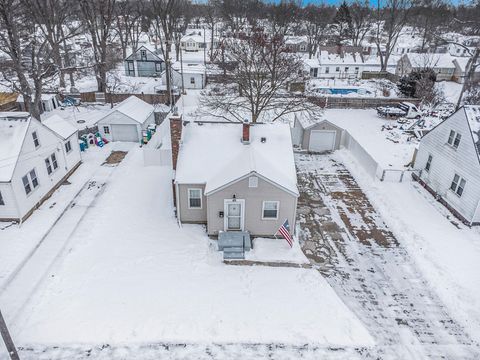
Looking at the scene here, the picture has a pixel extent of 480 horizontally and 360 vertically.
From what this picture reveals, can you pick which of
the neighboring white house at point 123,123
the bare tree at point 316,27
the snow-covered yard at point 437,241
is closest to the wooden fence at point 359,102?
the snow-covered yard at point 437,241

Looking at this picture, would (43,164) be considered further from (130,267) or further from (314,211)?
(314,211)

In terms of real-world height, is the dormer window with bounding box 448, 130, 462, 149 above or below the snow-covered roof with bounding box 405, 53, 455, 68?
below

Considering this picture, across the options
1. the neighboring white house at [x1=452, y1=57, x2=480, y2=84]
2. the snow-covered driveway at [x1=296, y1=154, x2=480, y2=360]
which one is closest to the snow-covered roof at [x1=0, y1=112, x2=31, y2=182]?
the snow-covered driveway at [x1=296, y1=154, x2=480, y2=360]

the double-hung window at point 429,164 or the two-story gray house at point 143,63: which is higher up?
the two-story gray house at point 143,63

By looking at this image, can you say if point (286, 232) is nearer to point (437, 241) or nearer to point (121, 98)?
point (437, 241)

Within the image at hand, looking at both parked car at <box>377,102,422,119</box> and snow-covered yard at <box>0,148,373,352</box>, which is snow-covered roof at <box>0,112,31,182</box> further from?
parked car at <box>377,102,422,119</box>

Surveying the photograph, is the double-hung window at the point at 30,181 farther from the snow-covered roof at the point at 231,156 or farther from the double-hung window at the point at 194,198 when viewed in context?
the double-hung window at the point at 194,198

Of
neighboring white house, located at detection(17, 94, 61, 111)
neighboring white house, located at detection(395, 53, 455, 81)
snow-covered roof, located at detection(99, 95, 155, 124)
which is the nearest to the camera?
snow-covered roof, located at detection(99, 95, 155, 124)
